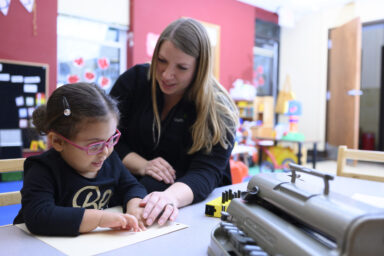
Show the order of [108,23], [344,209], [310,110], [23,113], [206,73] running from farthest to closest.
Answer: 1. [310,110]
2. [108,23]
3. [23,113]
4. [206,73]
5. [344,209]

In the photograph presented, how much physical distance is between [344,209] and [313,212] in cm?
5

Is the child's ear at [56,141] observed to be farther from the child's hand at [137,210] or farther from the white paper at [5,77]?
the white paper at [5,77]

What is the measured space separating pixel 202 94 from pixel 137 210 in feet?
1.86

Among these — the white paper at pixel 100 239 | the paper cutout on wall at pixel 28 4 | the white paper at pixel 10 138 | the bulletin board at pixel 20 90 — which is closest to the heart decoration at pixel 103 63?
the bulletin board at pixel 20 90

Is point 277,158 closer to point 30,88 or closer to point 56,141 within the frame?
point 30,88

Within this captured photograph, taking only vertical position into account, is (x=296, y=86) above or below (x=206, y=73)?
above

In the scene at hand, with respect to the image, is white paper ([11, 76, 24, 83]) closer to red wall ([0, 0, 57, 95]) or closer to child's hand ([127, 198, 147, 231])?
red wall ([0, 0, 57, 95])

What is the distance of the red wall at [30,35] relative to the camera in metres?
3.57

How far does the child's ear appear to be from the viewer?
879mm

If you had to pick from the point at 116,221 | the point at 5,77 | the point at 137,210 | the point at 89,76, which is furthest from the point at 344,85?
the point at 116,221

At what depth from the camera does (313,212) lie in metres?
0.47

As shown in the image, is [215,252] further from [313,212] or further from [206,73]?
[206,73]

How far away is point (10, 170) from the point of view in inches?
42.4

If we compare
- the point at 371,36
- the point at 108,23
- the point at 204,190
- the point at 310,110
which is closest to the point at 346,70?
the point at 310,110
